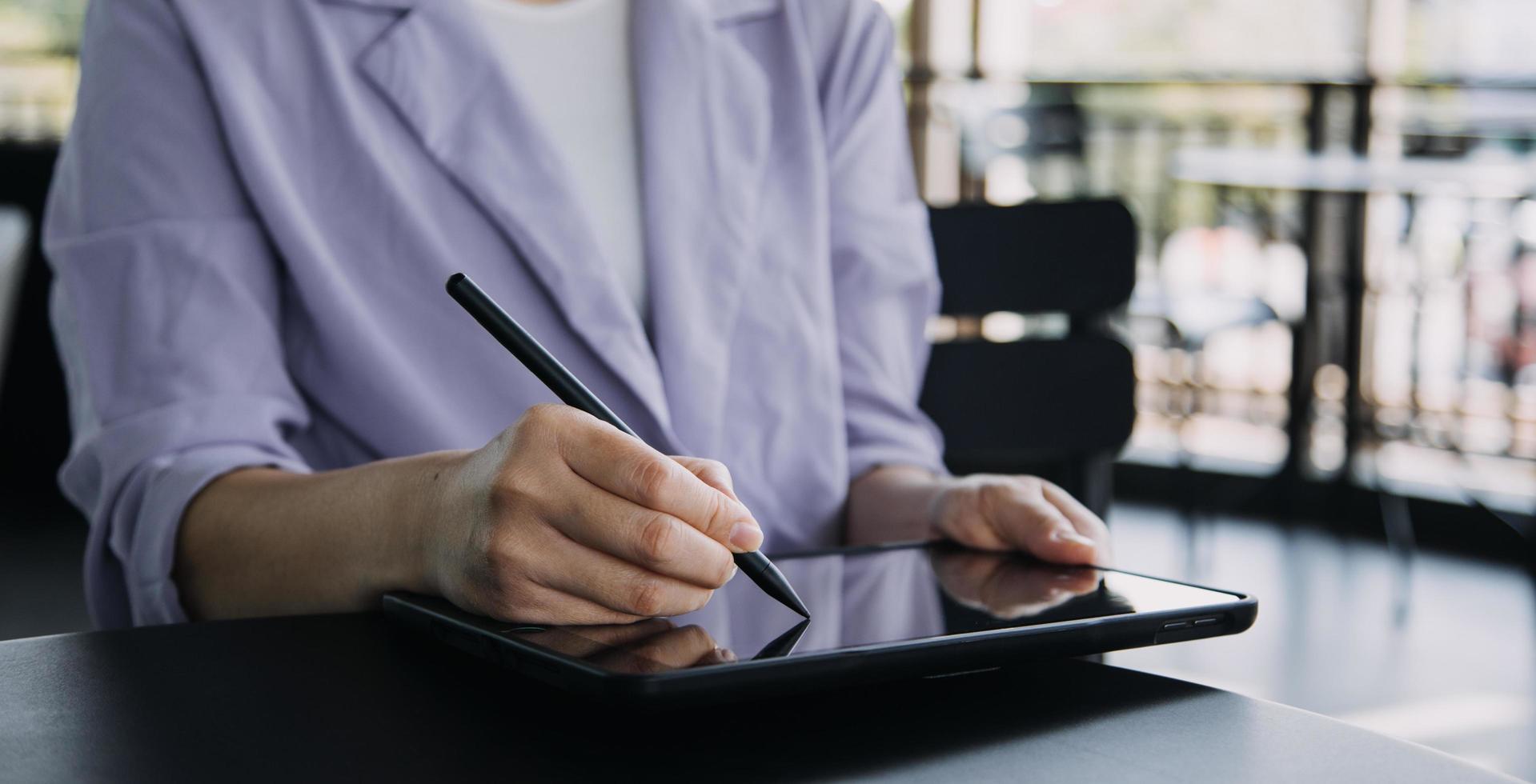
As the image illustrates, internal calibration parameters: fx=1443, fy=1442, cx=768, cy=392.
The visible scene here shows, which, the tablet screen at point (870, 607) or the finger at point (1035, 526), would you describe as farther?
the finger at point (1035, 526)

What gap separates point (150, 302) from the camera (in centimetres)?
Answer: 76

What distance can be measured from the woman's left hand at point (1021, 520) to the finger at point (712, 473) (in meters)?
0.20

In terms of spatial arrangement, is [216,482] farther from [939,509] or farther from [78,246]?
[939,509]

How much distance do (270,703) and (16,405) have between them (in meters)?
2.76

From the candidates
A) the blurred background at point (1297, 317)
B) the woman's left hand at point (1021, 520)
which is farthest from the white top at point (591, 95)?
the blurred background at point (1297, 317)

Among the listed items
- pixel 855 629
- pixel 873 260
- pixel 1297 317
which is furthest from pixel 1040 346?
pixel 1297 317

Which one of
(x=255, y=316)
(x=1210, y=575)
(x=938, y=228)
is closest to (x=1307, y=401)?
(x=1210, y=575)

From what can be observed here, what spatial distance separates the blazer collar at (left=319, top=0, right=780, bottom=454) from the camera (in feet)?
2.81

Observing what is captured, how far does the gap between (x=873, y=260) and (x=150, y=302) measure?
1.61 ft

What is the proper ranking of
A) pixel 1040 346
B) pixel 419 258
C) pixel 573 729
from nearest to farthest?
pixel 573 729 < pixel 419 258 < pixel 1040 346

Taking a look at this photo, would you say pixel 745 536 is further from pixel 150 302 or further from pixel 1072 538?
pixel 150 302

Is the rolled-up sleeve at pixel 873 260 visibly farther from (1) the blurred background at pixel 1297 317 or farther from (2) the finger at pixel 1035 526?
(1) the blurred background at pixel 1297 317

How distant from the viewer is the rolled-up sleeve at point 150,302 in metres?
0.74

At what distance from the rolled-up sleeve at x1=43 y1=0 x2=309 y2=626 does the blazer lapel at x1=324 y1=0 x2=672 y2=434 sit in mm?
111
